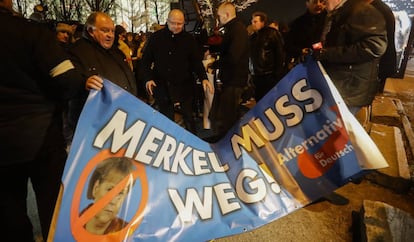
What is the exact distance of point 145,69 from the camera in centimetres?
441

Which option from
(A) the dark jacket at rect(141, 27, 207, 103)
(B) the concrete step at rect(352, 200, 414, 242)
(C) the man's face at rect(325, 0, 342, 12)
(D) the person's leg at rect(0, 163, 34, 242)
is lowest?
(B) the concrete step at rect(352, 200, 414, 242)

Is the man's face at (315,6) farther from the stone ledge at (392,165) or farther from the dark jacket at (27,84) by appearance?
the dark jacket at (27,84)

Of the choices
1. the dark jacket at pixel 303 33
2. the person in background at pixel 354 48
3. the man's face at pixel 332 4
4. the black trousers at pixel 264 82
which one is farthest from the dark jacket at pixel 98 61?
the black trousers at pixel 264 82

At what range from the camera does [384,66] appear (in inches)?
135

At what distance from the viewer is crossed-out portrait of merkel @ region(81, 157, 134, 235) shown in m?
2.03

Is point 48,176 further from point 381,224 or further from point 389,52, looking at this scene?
point 389,52

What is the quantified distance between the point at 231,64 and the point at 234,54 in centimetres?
14

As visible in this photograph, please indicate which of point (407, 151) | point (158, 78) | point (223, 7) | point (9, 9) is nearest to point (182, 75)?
point (158, 78)

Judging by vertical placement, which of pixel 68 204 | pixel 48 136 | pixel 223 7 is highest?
pixel 223 7

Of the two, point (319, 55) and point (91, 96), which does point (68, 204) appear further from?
point (319, 55)

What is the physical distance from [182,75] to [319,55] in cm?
206

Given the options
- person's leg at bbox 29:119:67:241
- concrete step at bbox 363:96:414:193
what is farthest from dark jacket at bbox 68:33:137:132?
concrete step at bbox 363:96:414:193

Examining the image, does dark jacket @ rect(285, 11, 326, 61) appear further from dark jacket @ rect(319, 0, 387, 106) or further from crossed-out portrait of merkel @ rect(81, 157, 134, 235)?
crossed-out portrait of merkel @ rect(81, 157, 134, 235)

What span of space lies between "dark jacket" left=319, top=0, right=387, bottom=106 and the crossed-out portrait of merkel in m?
1.82
